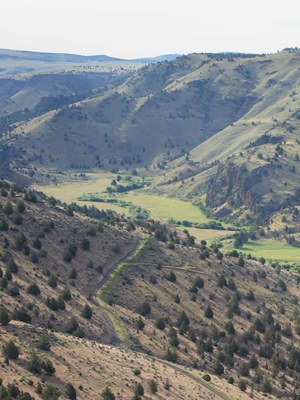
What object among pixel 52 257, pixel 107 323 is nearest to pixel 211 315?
pixel 107 323

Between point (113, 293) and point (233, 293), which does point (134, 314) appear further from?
point (233, 293)

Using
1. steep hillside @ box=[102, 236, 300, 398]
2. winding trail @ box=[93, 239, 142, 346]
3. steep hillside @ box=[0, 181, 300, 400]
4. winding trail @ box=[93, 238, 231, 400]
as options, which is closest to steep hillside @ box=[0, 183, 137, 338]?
steep hillside @ box=[0, 181, 300, 400]

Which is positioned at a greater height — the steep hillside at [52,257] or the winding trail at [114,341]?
the steep hillside at [52,257]

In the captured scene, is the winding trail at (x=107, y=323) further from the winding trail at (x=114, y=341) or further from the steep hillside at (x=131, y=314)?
the steep hillside at (x=131, y=314)

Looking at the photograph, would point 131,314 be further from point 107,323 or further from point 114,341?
point 114,341

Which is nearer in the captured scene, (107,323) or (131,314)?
(107,323)

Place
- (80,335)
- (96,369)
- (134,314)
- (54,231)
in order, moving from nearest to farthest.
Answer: (96,369) < (80,335) < (134,314) < (54,231)

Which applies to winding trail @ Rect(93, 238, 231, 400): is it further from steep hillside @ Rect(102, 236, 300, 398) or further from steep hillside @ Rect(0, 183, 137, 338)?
steep hillside @ Rect(102, 236, 300, 398)

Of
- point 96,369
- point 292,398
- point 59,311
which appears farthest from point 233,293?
point 96,369

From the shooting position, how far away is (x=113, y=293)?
398 feet

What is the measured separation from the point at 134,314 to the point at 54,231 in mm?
30374

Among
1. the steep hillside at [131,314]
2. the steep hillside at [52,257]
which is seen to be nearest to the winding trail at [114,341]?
the steep hillside at [131,314]

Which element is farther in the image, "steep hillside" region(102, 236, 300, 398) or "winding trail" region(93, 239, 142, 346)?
"steep hillside" region(102, 236, 300, 398)

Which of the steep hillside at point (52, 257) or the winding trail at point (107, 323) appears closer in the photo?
the winding trail at point (107, 323)
